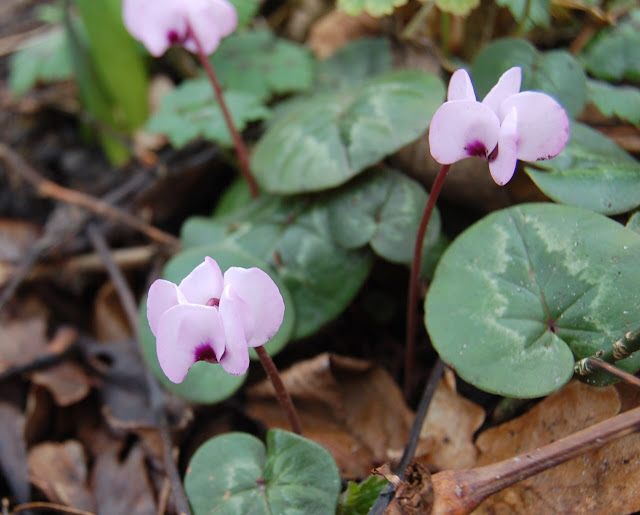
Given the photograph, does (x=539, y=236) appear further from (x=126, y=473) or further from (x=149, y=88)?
(x=149, y=88)

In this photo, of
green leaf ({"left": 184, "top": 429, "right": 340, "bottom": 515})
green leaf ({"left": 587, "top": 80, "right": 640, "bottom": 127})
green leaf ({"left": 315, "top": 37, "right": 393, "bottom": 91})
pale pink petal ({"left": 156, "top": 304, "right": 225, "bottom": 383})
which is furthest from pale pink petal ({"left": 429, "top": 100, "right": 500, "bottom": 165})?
green leaf ({"left": 315, "top": 37, "right": 393, "bottom": 91})

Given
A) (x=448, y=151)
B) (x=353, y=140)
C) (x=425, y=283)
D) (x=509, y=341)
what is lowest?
(x=425, y=283)

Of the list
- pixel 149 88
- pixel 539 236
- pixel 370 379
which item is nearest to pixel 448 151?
pixel 539 236

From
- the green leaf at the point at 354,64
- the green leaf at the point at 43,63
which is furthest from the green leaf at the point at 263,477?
the green leaf at the point at 43,63

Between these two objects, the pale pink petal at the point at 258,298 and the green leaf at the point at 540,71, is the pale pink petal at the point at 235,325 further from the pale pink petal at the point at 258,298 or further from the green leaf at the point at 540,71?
the green leaf at the point at 540,71

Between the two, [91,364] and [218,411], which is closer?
[218,411]

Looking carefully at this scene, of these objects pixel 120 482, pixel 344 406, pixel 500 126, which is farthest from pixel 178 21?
pixel 120 482
